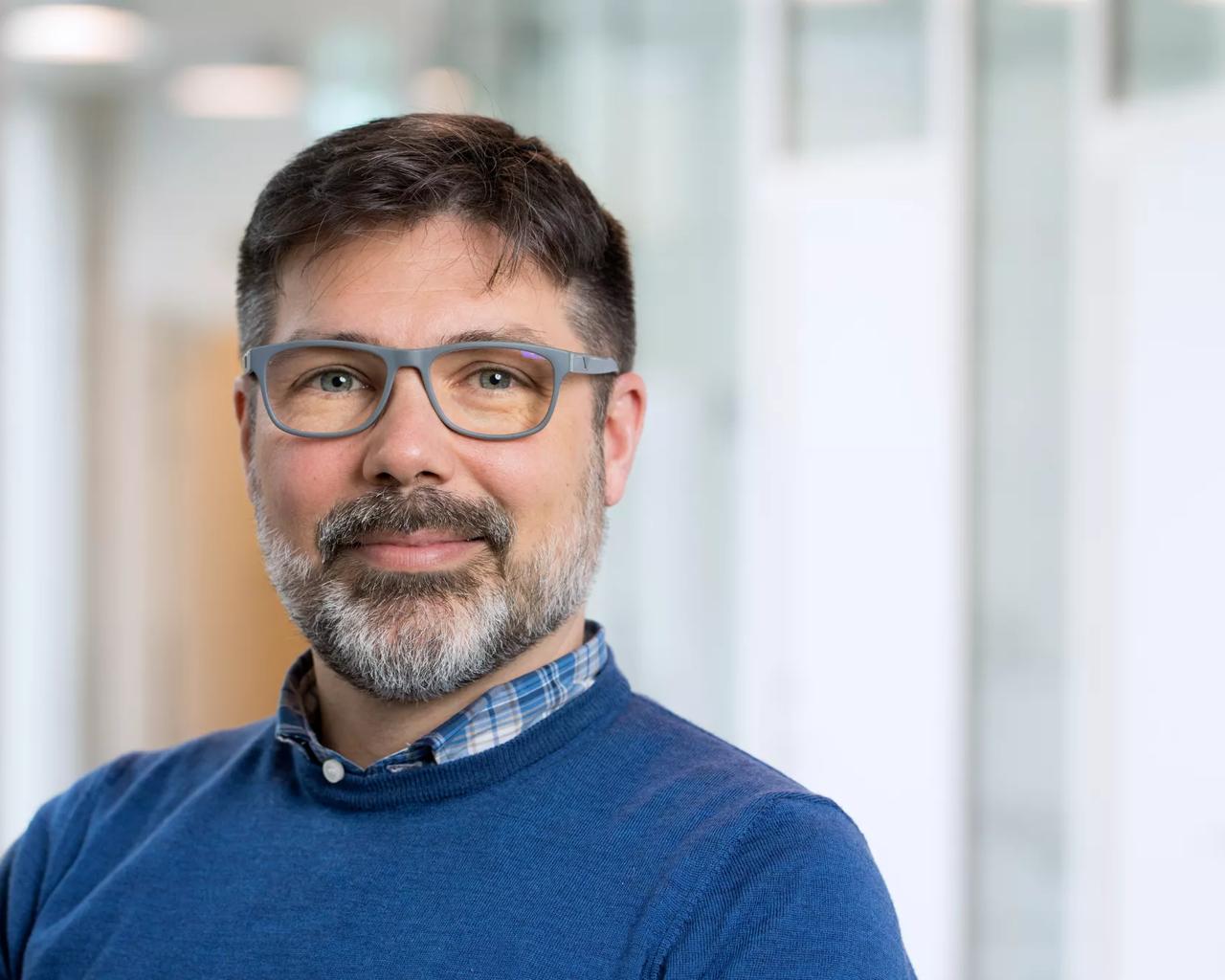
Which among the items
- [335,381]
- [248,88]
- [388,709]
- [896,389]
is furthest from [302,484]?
[248,88]

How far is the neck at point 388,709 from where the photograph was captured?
1.24 meters

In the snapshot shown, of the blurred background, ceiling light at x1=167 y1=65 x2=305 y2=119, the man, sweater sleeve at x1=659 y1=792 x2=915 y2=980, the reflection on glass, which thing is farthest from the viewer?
ceiling light at x1=167 y1=65 x2=305 y2=119

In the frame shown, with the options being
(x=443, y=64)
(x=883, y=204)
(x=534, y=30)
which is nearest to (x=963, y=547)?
(x=883, y=204)

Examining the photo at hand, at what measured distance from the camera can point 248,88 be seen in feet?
18.4

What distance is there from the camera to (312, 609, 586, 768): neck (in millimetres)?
1241

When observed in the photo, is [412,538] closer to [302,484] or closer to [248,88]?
[302,484]

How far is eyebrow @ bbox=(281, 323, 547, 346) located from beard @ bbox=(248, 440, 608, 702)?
12cm

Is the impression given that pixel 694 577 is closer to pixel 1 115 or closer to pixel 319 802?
pixel 319 802

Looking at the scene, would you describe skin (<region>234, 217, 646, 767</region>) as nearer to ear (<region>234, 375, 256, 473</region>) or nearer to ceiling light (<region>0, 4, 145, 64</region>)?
ear (<region>234, 375, 256, 473</region>)

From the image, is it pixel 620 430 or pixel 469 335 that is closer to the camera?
pixel 469 335

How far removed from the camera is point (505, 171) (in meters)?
1.27

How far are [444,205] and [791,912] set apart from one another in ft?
2.04

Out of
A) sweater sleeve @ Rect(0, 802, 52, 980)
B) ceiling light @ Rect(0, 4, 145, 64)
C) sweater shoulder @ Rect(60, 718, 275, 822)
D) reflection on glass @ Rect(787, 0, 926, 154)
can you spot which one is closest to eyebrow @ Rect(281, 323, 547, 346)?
sweater shoulder @ Rect(60, 718, 275, 822)

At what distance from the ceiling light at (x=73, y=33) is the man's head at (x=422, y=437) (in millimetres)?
4287
